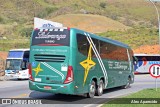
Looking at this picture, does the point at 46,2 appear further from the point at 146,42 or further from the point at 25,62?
the point at 25,62

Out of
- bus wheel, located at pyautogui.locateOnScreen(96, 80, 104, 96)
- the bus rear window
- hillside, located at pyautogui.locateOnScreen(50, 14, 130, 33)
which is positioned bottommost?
bus wheel, located at pyautogui.locateOnScreen(96, 80, 104, 96)

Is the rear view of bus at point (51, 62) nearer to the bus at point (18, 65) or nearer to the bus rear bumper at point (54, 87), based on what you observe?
the bus rear bumper at point (54, 87)

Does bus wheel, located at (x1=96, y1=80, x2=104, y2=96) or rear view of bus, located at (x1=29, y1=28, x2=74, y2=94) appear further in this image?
bus wheel, located at (x1=96, y1=80, x2=104, y2=96)

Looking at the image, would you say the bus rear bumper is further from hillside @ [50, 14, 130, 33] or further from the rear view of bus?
hillside @ [50, 14, 130, 33]

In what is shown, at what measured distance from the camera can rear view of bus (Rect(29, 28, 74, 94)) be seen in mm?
14969

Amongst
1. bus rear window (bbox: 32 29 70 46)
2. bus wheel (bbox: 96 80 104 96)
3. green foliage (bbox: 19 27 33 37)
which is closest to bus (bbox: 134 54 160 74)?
bus wheel (bbox: 96 80 104 96)

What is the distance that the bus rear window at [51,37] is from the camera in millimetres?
15208

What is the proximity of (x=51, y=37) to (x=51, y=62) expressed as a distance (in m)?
1.13

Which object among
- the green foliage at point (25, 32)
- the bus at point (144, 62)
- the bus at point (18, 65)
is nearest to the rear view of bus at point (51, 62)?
the bus at point (18, 65)

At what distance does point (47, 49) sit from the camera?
1545 cm

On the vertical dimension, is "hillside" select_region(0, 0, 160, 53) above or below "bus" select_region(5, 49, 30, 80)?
above

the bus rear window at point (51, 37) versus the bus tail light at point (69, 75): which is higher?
the bus rear window at point (51, 37)

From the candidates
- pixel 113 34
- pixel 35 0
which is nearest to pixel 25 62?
pixel 113 34

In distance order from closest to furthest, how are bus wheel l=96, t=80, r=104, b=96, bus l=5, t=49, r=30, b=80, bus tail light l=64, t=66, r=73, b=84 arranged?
1. bus tail light l=64, t=66, r=73, b=84
2. bus wheel l=96, t=80, r=104, b=96
3. bus l=5, t=49, r=30, b=80
